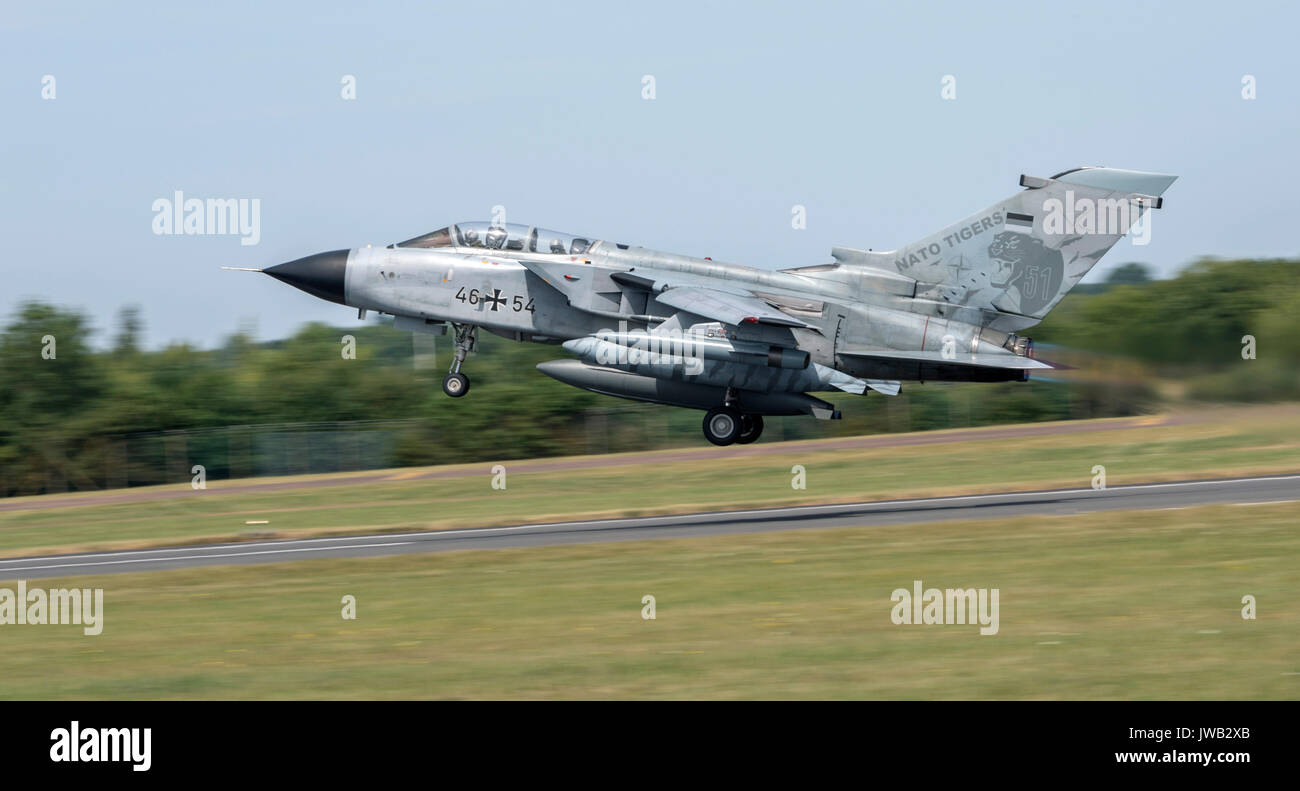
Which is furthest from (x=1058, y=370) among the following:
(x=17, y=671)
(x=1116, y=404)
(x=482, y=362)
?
(x=482, y=362)

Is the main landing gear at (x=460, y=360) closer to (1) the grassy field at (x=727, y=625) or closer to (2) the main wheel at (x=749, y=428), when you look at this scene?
(1) the grassy field at (x=727, y=625)

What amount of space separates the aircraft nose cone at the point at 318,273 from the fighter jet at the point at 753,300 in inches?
1.0

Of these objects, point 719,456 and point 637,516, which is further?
point 719,456

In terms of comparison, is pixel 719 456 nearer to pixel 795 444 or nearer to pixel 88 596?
pixel 795 444

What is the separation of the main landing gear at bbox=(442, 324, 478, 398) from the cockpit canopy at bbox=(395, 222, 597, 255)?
1525 millimetres

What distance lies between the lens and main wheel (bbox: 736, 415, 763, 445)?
937 inches

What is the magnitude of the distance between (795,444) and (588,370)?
23.1m

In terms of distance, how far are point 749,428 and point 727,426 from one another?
44 centimetres

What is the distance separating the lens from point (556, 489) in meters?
36.2

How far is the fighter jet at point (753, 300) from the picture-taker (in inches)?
889

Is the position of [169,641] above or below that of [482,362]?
below
